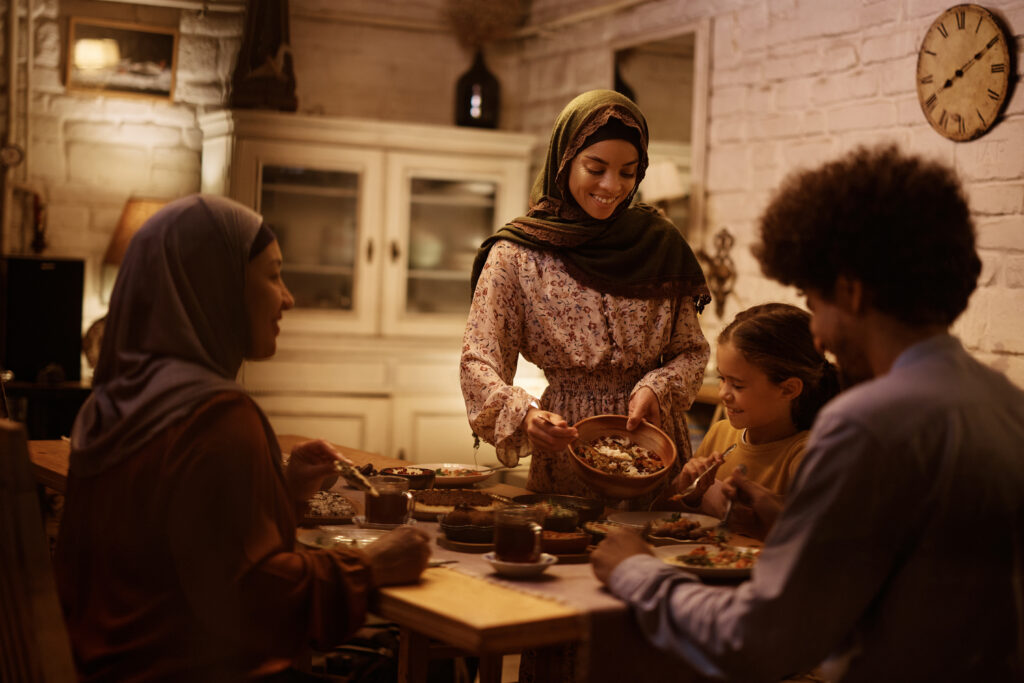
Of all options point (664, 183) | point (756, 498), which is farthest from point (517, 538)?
point (664, 183)

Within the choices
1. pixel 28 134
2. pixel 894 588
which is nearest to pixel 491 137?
pixel 28 134

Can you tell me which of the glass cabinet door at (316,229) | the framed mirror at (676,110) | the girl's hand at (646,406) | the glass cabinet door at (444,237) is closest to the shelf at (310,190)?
the glass cabinet door at (316,229)

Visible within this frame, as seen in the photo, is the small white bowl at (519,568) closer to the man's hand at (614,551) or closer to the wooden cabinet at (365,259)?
the man's hand at (614,551)

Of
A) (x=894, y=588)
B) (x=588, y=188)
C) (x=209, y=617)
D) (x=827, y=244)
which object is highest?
(x=588, y=188)

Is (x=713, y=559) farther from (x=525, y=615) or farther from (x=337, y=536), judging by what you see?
(x=337, y=536)

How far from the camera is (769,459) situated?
2.29 meters

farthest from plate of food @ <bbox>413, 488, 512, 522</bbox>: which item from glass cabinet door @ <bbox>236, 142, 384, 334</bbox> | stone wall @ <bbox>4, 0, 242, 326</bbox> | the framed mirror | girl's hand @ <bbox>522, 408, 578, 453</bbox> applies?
stone wall @ <bbox>4, 0, 242, 326</bbox>

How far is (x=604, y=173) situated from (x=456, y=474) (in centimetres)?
77

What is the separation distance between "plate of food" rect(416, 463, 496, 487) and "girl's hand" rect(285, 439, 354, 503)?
1.67 feet

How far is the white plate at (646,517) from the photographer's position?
6.82 ft

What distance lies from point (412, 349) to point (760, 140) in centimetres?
198

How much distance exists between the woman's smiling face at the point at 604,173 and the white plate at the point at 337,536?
37.6 inches

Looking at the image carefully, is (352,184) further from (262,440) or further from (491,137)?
(262,440)

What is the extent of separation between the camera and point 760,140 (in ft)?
14.0
